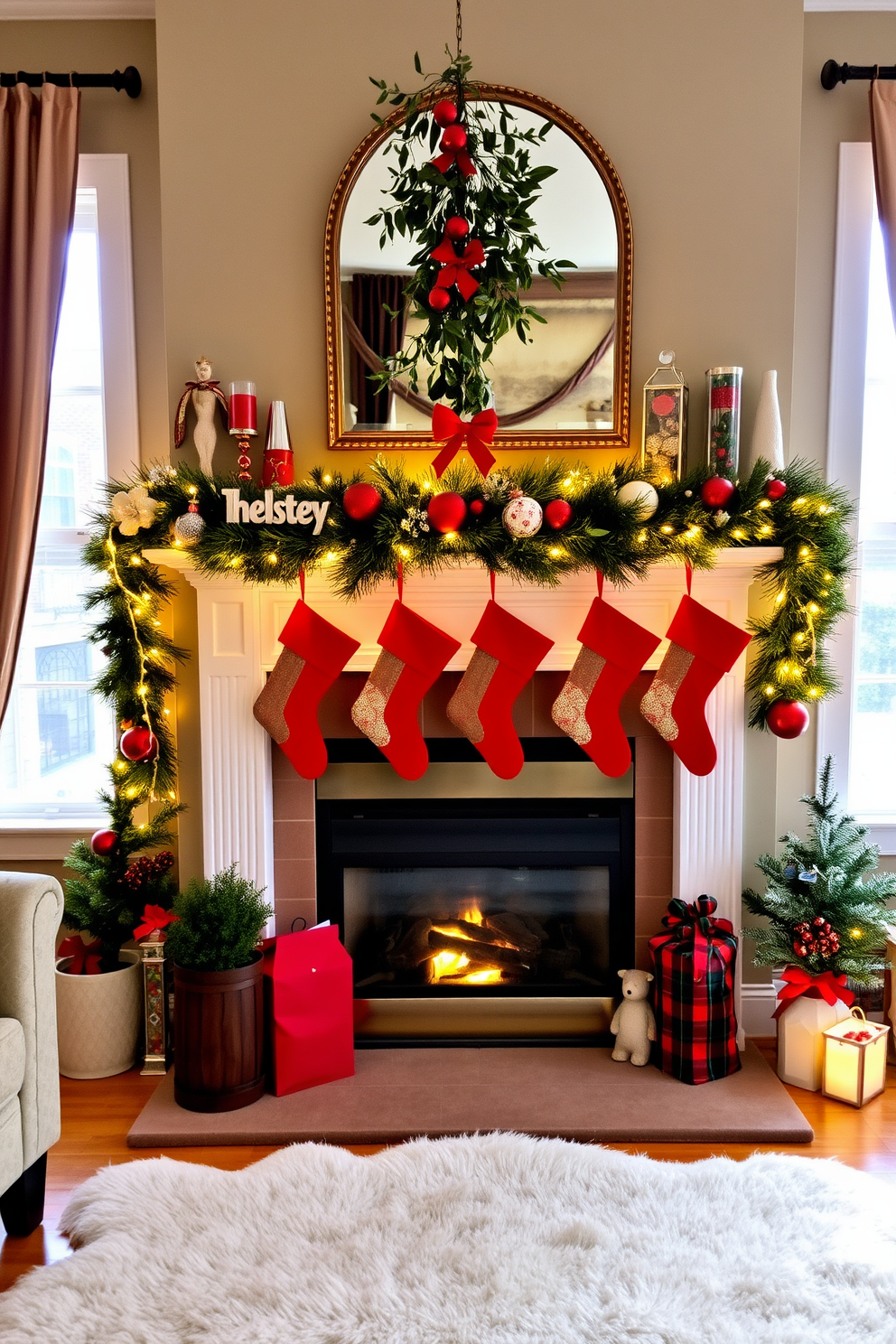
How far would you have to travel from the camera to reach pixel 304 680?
2.43 m

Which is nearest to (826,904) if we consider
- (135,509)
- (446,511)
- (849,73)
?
(446,511)

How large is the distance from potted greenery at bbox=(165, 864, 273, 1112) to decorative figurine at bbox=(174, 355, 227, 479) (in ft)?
3.86

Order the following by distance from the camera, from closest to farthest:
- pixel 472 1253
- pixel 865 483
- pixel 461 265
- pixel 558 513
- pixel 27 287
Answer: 1. pixel 461 265
2. pixel 472 1253
3. pixel 558 513
4. pixel 27 287
5. pixel 865 483

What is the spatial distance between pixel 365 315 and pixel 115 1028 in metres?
2.08

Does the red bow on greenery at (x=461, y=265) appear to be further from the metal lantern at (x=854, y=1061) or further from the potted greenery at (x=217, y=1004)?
the metal lantern at (x=854, y=1061)

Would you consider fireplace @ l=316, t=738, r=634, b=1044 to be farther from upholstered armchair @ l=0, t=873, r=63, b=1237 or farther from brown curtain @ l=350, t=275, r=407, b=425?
brown curtain @ l=350, t=275, r=407, b=425

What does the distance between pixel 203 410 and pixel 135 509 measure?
1.09 ft

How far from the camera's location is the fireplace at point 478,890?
2646 millimetres

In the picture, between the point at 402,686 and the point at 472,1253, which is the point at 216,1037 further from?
the point at 402,686

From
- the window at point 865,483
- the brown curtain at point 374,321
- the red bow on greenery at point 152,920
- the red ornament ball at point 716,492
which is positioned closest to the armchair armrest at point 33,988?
the red bow on greenery at point 152,920

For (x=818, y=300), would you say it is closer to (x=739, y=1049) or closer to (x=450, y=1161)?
(x=739, y=1049)

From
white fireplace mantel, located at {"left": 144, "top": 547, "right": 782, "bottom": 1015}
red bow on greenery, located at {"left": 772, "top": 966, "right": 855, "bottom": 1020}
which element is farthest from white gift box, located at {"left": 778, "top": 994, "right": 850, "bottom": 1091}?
white fireplace mantel, located at {"left": 144, "top": 547, "right": 782, "bottom": 1015}

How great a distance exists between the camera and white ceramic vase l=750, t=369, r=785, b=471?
8.06 ft

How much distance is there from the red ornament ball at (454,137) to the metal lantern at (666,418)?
44.9 inches
